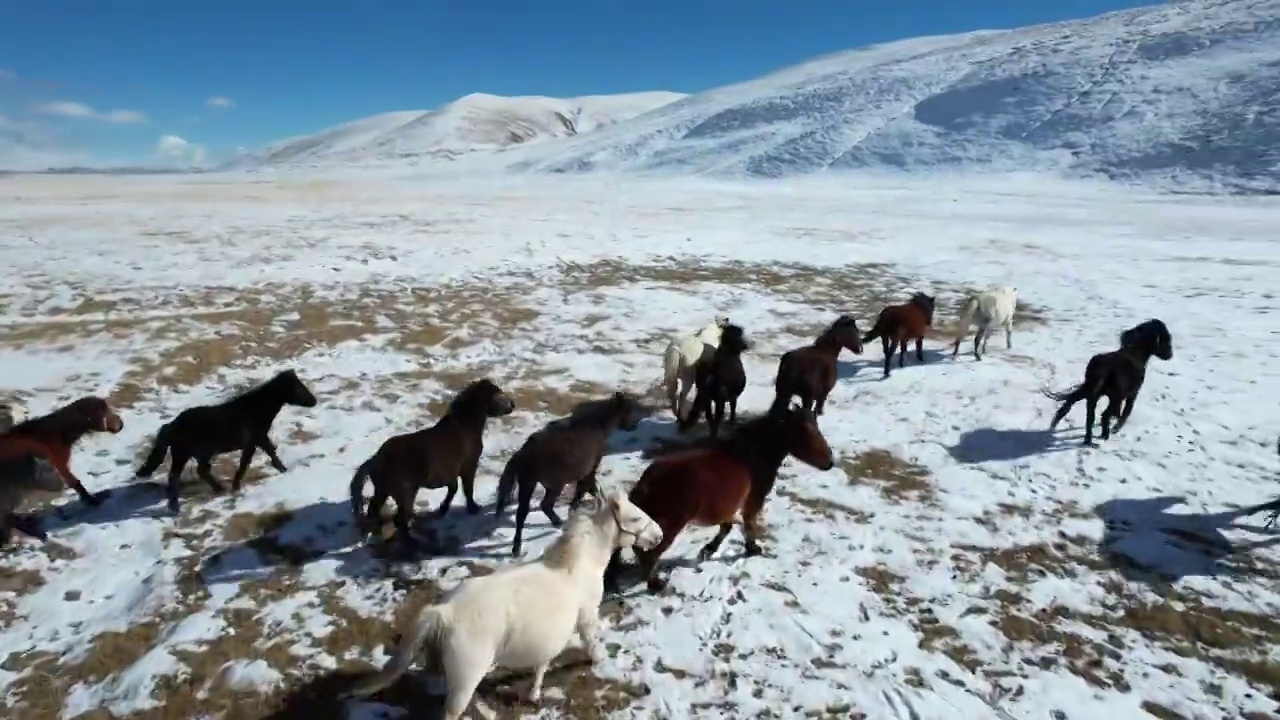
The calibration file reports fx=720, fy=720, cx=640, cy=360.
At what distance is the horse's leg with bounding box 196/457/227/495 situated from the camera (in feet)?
26.9

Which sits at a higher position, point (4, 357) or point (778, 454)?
point (4, 357)

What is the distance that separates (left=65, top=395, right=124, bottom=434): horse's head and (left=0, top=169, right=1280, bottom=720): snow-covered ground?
2.91 ft

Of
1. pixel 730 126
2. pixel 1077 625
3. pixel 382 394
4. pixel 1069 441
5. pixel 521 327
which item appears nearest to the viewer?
pixel 1077 625

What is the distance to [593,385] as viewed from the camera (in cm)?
1265

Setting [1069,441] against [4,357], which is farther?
[4,357]

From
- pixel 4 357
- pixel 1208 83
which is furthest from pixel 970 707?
pixel 1208 83

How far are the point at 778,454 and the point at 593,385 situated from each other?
18.4 ft

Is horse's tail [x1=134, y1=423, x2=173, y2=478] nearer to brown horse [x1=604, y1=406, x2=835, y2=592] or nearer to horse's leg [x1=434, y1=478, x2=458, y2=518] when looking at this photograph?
horse's leg [x1=434, y1=478, x2=458, y2=518]

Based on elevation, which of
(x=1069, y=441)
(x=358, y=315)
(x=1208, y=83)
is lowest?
(x=1069, y=441)

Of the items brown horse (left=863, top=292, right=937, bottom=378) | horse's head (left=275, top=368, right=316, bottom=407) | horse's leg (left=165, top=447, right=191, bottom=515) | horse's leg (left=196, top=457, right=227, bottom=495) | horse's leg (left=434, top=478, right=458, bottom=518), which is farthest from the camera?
brown horse (left=863, top=292, right=937, bottom=378)

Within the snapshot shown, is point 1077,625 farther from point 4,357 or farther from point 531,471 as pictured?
point 4,357

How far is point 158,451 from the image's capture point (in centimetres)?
809

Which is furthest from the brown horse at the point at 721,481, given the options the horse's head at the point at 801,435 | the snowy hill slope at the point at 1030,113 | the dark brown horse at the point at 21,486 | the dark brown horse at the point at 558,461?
the snowy hill slope at the point at 1030,113

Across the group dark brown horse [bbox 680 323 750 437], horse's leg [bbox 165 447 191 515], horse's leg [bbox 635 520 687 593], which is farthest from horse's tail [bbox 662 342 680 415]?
horse's leg [bbox 165 447 191 515]
